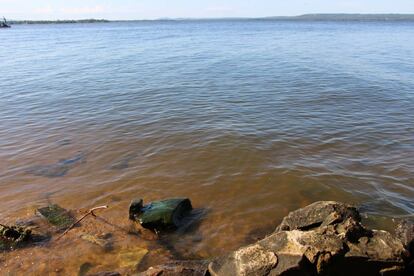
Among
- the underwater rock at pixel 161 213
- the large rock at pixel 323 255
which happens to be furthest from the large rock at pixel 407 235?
the underwater rock at pixel 161 213

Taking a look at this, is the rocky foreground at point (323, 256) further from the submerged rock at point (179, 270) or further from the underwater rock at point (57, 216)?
the underwater rock at point (57, 216)

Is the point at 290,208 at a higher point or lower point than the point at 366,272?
lower

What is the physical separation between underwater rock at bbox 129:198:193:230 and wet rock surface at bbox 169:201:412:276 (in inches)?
102

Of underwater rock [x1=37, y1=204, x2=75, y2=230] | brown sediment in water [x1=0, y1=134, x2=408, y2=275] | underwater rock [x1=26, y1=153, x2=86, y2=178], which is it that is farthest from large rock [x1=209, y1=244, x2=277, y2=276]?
underwater rock [x1=26, y1=153, x2=86, y2=178]

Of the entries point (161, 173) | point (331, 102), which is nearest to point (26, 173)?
point (161, 173)

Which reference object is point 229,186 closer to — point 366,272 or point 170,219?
point 170,219

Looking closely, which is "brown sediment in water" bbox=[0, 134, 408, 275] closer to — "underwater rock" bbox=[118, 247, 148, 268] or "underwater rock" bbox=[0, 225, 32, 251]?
"underwater rock" bbox=[118, 247, 148, 268]

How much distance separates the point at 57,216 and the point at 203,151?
532 centimetres

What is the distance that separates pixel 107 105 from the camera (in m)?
18.9

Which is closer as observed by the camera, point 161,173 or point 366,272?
point 366,272

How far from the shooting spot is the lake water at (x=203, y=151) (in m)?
8.30

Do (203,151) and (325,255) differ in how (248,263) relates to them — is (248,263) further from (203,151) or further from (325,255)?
(203,151)

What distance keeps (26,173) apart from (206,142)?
230 inches

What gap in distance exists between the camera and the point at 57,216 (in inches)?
343
